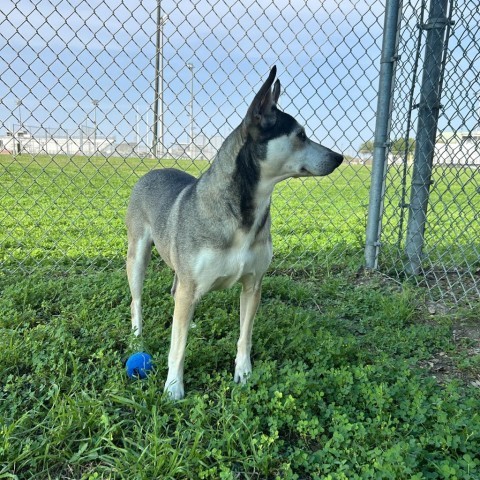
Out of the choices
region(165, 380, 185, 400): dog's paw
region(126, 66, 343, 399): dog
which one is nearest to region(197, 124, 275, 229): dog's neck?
region(126, 66, 343, 399): dog

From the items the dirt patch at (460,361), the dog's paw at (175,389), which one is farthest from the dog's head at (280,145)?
the dirt patch at (460,361)

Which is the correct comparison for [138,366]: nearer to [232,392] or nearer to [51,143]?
[232,392]

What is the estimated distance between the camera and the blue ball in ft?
8.71

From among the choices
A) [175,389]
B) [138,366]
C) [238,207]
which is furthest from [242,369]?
[238,207]

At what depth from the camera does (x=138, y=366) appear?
2.68m

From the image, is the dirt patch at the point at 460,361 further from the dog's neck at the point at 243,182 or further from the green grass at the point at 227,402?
the dog's neck at the point at 243,182

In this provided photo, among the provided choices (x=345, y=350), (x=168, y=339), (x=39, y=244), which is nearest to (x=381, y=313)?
(x=345, y=350)

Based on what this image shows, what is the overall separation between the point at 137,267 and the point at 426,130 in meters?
3.04

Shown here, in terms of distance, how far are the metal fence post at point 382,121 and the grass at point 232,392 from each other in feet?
2.56

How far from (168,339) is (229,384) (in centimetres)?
76

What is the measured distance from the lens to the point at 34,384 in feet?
8.27

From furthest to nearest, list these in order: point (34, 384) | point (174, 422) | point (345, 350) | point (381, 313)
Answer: point (381, 313), point (345, 350), point (34, 384), point (174, 422)

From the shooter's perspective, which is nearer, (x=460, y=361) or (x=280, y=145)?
(x=280, y=145)

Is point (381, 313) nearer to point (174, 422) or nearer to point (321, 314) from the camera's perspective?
point (321, 314)
